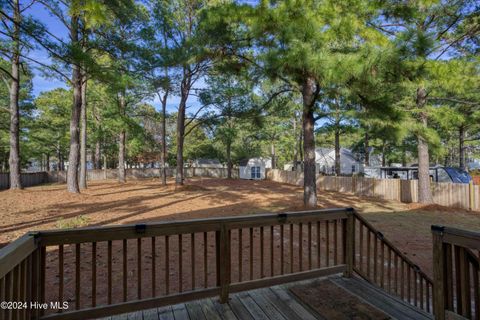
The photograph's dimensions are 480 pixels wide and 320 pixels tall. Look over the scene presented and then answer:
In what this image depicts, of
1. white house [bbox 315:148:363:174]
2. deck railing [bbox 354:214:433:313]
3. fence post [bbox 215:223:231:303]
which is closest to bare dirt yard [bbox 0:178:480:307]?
fence post [bbox 215:223:231:303]

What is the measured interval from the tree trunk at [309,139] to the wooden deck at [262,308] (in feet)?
17.3

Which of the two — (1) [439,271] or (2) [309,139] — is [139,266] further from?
(2) [309,139]

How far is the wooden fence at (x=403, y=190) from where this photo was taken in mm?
9719

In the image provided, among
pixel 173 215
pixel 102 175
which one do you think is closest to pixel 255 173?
pixel 102 175

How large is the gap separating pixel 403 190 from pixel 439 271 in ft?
36.9

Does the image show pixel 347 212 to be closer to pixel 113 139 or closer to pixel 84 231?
pixel 84 231

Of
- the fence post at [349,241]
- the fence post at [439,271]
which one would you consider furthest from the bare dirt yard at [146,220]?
the fence post at [439,271]

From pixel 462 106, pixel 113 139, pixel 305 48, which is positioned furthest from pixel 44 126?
pixel 462 106

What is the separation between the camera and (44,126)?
2092 centimetres

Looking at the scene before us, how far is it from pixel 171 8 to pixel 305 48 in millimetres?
11072

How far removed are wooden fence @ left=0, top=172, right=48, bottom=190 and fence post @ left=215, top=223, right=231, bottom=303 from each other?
17219mm

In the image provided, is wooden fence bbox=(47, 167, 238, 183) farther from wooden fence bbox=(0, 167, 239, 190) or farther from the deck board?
the deck board

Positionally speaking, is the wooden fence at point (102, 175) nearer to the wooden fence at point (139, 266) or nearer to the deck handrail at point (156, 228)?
the wooden fence at point (139, 266)

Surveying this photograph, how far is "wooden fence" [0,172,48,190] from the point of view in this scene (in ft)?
50.3
